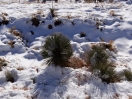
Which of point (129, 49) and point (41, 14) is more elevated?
point (41, 14)

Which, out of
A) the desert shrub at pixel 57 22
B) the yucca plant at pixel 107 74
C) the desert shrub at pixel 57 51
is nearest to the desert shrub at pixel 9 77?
the desert shrub at pixel 57 51

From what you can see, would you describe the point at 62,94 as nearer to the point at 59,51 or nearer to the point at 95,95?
the point at 95,95

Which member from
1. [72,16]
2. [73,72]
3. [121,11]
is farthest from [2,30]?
[121,11]

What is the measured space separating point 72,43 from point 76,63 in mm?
1192

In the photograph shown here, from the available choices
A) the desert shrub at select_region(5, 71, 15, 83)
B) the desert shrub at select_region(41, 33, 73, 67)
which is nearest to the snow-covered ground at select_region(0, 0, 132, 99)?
the desert shrub at select_region(5, 71, 15, 83)

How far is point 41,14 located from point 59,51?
356cm

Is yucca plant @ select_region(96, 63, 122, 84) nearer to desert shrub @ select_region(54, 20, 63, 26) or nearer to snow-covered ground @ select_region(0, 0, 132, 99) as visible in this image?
snow-covered ground @ select_region(0, 0, 132, 99)

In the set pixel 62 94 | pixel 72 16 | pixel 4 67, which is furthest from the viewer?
pixel 72 16

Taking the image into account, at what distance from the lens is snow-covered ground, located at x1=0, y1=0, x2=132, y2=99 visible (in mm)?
5805

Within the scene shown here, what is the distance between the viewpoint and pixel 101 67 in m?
6.23

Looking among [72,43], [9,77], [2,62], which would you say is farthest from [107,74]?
[2,62]

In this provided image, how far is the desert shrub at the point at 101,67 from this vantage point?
6152 millimetres

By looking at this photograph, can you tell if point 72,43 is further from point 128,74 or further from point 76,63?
point 128,74

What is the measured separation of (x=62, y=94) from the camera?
5672 mm
